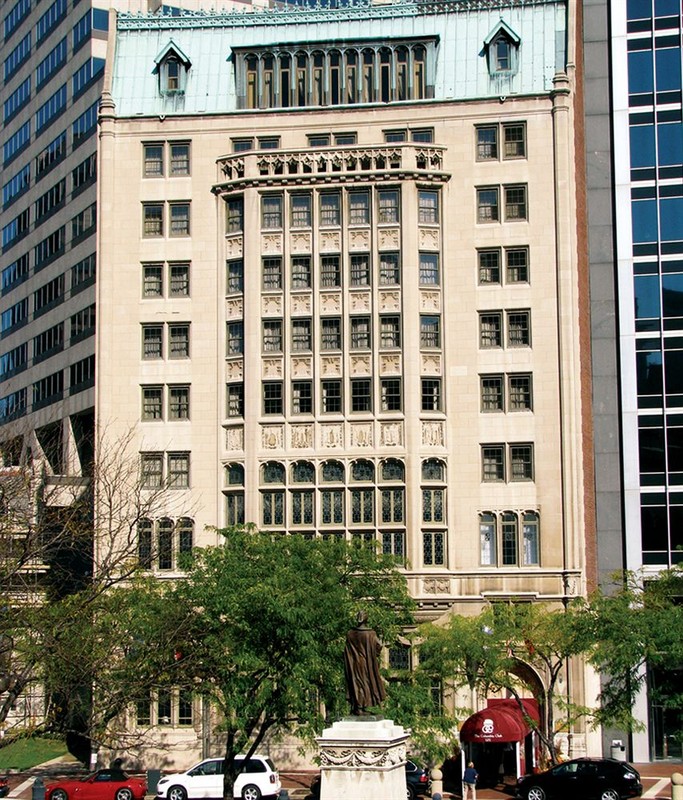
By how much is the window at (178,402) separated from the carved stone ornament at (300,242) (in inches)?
332

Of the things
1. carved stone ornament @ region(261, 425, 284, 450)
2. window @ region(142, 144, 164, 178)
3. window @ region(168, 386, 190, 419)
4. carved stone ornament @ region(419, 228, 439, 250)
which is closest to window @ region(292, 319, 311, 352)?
carved stone ornament @ region(261, 425, 284, 450)

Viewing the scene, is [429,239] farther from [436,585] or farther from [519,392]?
[436,585]

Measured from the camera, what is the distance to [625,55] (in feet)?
269

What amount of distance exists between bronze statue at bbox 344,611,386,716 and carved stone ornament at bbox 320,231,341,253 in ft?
125

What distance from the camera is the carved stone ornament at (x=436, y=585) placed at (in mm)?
67812

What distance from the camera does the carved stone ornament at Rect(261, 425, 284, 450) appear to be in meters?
69.9

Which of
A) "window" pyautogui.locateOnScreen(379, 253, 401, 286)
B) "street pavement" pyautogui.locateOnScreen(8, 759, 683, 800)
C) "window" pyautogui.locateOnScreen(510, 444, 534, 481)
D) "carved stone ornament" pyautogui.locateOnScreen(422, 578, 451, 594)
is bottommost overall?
"street pavement" pyautogui.locateOnScreen(8, 759, 683, 800)

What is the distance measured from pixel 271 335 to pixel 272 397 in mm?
2966

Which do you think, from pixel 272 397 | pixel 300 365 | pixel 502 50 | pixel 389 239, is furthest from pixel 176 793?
pixel 502 50

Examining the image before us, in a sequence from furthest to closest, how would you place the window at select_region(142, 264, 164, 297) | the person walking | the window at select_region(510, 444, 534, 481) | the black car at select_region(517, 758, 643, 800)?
the window at select_region(142, 264, 164, 297) → the window at select_region(510, 444, 534, 481) → the person walking → the black car at select_region(517, 758, 643, 800)

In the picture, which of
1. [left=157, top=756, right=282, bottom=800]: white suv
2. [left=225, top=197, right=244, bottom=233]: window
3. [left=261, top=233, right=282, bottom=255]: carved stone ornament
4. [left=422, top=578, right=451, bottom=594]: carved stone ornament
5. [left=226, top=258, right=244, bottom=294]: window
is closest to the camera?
[left=157, top=756, right=282, bottom=800]: white suv

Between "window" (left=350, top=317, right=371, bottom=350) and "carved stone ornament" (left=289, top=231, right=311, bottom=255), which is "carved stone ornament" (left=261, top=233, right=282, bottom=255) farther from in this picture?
"window" (left=350, top=317, right=371, bottom=350)

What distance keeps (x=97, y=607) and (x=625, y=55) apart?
50.4m

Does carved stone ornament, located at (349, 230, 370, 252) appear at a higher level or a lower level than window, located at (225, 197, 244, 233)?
lower
